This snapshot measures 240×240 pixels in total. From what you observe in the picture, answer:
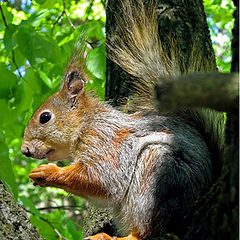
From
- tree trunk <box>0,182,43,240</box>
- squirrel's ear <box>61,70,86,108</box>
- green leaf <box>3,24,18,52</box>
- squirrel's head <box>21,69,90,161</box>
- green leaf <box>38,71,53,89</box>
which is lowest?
tree trunk <box>0,182,43,240</box>

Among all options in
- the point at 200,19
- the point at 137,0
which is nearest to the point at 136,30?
the point at 137,0

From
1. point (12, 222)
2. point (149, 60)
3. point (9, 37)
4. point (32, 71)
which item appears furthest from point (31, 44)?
point (12, 222)

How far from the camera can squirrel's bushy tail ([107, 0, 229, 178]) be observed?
2.36 m

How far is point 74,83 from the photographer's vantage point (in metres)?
3.12

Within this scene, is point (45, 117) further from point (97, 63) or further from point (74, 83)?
point (97, 63)

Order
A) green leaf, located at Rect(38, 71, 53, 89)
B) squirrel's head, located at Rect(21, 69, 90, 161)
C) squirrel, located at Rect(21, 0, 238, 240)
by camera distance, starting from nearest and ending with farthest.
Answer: squirrel, located at Rect(21, 0, 238, 240)
squirrel's head, located at Rect(21, 69, 90, 161)
green leaf, located at Rect(38, 71, 53, 89)

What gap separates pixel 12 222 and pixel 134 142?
105cm

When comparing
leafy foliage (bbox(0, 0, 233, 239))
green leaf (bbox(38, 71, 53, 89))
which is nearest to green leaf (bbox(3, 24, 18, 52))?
leafy foliage (bbox(0, 0, 233, 239))

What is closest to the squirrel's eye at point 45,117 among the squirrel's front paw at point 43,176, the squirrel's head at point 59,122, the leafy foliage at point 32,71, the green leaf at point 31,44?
the squirrel's head at point 59,122

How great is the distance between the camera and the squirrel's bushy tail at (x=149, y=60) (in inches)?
93.0

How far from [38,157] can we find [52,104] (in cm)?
52

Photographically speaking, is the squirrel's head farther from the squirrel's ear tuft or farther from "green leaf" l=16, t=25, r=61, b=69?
"green leaf" l=16, t=25, r=61, b=69

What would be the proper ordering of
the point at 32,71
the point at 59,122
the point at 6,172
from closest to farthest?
the point at 6,172 < the point at 59,122 < the point at 32,71

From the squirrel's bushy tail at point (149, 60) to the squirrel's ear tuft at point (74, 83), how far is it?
403 millimetres
